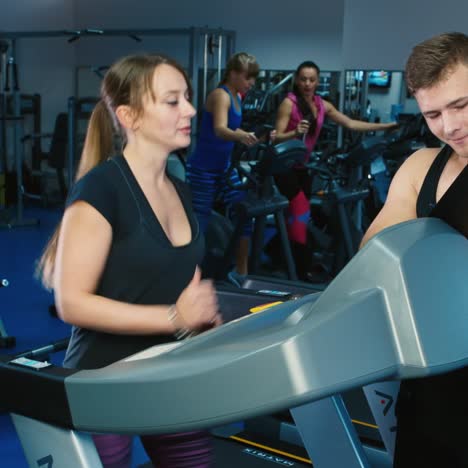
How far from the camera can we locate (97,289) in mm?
1654

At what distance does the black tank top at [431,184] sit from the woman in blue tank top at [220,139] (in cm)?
342

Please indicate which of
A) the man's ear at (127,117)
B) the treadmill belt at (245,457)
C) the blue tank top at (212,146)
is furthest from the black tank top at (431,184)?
the blue tank top at (212,146)

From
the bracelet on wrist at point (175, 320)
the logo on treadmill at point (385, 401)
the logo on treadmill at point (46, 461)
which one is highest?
the bracelet on wrist at point (175, 320)

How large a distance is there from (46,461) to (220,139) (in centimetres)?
394

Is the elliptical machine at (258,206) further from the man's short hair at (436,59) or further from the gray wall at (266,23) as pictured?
the gray wall at (266,23)

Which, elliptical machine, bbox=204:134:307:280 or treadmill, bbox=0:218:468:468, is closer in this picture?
treadmill, bbox=0:218:468:468

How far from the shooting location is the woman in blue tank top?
4902mm

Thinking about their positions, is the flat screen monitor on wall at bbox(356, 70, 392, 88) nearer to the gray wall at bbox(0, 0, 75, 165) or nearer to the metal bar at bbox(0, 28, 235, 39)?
the metal bar at bbox(0, 28, 235, 39)

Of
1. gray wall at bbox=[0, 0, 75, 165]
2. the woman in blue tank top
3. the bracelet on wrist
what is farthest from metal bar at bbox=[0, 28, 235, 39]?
the bracelet on wrist

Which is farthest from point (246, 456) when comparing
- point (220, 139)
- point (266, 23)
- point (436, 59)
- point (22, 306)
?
point (266, 23)

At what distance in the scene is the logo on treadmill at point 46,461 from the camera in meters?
1.13

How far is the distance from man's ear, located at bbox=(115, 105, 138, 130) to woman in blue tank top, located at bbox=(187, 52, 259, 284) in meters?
2.99

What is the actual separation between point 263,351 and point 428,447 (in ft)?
1.91

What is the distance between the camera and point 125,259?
5.45 feet
